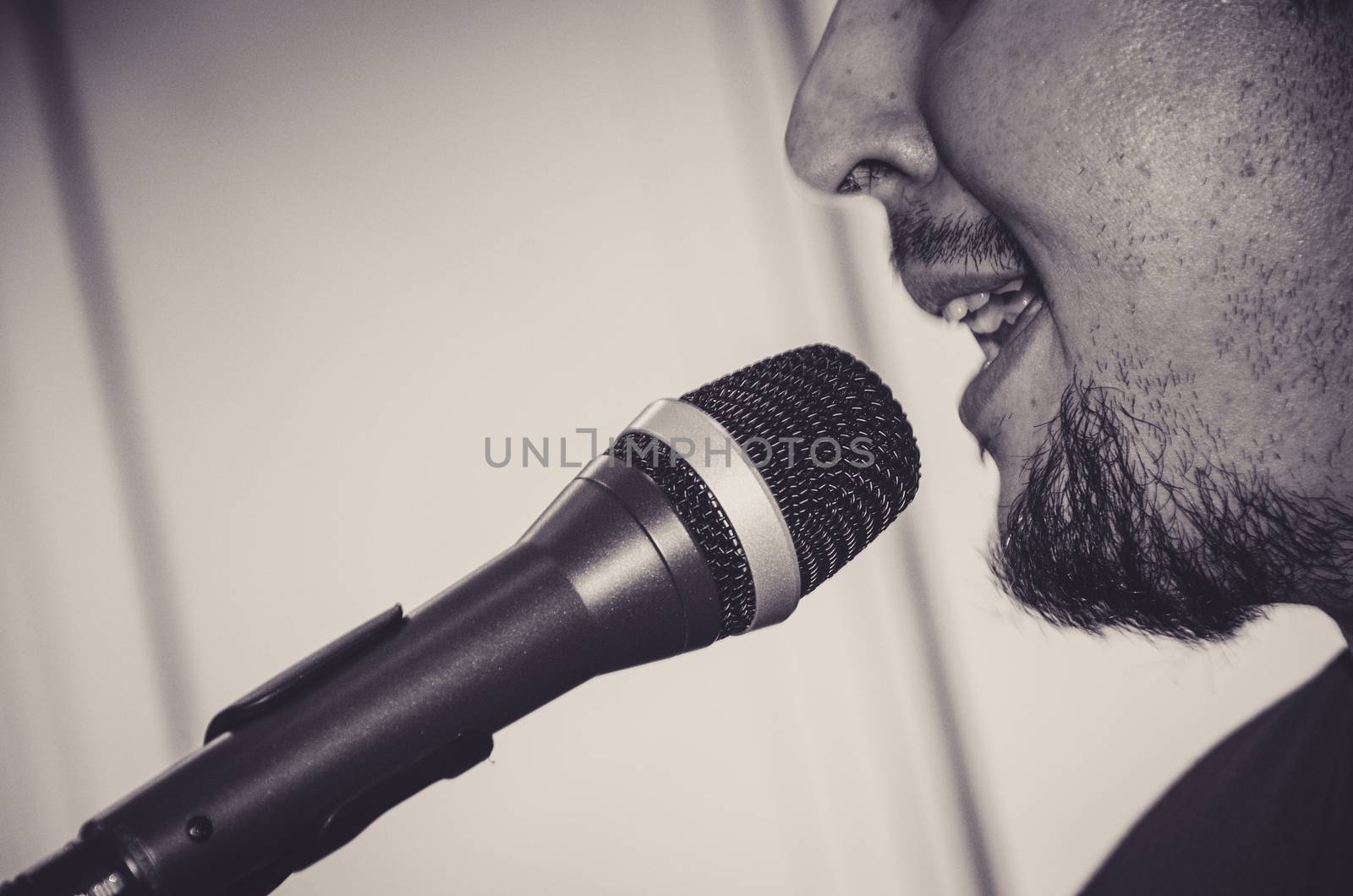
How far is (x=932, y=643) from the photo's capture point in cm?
111

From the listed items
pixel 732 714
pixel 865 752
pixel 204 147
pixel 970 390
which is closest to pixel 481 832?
pixel 732 714

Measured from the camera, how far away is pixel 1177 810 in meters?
0.97

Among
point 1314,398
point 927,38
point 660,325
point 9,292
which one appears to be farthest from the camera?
point 660,325

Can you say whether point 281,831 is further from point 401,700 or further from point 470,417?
point 470,417

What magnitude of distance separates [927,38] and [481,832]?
1.05m

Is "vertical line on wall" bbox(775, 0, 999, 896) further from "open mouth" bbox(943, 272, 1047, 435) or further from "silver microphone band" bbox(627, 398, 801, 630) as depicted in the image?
"silver microphone band" bbox(627, 398, 801, 630)

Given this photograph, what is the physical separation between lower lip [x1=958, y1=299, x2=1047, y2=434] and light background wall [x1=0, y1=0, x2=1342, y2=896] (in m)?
0.41

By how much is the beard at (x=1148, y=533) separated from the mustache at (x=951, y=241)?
125 millimetres

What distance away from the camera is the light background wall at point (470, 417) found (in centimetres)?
95

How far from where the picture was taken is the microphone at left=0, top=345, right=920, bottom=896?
34 cm

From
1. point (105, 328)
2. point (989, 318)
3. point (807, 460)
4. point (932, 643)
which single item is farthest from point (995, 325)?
point (105, 328)

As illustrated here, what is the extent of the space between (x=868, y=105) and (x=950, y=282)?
17 centimetres

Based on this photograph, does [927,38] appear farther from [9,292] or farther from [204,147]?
[9,292]

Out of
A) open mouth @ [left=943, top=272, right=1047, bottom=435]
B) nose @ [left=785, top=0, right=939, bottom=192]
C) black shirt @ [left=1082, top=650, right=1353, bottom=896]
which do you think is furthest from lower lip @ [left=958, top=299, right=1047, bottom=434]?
black shirt @ [left=1082, top=650, right=1353, bottom=896]
